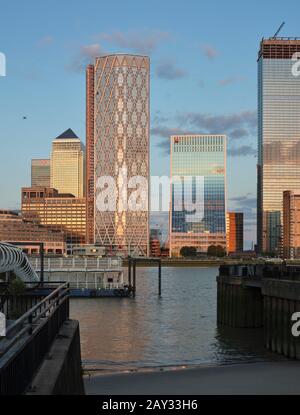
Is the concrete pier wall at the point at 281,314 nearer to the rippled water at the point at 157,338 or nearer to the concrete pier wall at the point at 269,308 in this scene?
the concrete pier wall at the point at 269,308

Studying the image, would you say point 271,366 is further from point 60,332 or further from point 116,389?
point 60,332

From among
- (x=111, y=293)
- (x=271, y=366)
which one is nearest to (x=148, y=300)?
(x=111, y=293)

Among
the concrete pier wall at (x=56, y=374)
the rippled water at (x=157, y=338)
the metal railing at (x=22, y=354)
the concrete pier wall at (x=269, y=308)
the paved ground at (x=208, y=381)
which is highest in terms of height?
the metal railing at (x=22, y=354)

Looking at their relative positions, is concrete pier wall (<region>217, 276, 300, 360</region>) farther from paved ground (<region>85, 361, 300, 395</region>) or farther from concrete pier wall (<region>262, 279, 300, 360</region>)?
paved ground (<region>85, 361, 300, 395</region>)

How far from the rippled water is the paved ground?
4.70m

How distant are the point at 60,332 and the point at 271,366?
15550 millimetres

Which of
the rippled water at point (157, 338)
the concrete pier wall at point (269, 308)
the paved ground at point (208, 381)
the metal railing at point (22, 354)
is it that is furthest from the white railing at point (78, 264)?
the metal railing at point (22, 354)

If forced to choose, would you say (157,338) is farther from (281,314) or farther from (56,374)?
(56,374)

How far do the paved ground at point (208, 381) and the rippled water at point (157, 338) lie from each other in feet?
15.4

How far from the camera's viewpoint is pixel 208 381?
28.7 m

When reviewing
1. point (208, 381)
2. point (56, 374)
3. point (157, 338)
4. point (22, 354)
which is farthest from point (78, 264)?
point (22, 354)

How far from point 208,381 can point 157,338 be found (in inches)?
843

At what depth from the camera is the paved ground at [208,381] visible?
26281 millimetres
